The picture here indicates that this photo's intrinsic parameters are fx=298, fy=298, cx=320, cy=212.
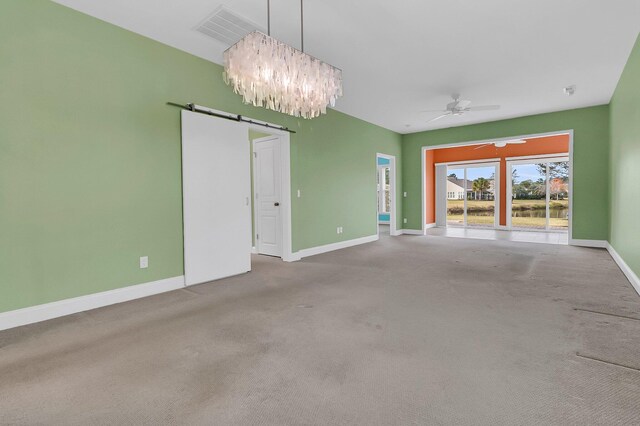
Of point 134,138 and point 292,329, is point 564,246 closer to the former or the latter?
point 292,329

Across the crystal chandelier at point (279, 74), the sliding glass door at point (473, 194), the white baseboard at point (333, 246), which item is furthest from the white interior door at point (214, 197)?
the sliding glass door at point (473, 194)

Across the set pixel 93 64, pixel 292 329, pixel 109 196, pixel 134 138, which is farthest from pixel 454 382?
pixel 93 64

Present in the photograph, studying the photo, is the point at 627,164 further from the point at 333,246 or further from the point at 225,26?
the point at 225,26

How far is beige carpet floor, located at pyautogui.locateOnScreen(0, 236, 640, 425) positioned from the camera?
1518 millimetres

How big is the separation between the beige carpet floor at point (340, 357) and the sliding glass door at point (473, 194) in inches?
266

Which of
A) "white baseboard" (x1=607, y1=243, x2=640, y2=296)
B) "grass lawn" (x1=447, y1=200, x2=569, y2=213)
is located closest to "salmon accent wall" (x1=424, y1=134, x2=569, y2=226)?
"grass lawn" (x1=447, y1=200, x2=569, y2=213)

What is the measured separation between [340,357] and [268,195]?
3933 mm

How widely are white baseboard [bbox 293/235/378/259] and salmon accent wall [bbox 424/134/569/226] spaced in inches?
101

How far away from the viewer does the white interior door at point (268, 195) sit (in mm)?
5386

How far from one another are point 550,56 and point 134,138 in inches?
209

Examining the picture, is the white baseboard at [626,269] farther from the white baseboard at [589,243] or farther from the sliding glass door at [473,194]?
the sliding glass door at [473,194]

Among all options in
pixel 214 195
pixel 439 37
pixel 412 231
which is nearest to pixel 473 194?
pixel 412 231

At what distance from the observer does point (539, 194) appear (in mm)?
9203

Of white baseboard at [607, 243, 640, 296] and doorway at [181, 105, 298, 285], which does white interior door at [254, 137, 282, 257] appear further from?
white baseboard at [607, 243, 640, 296]
